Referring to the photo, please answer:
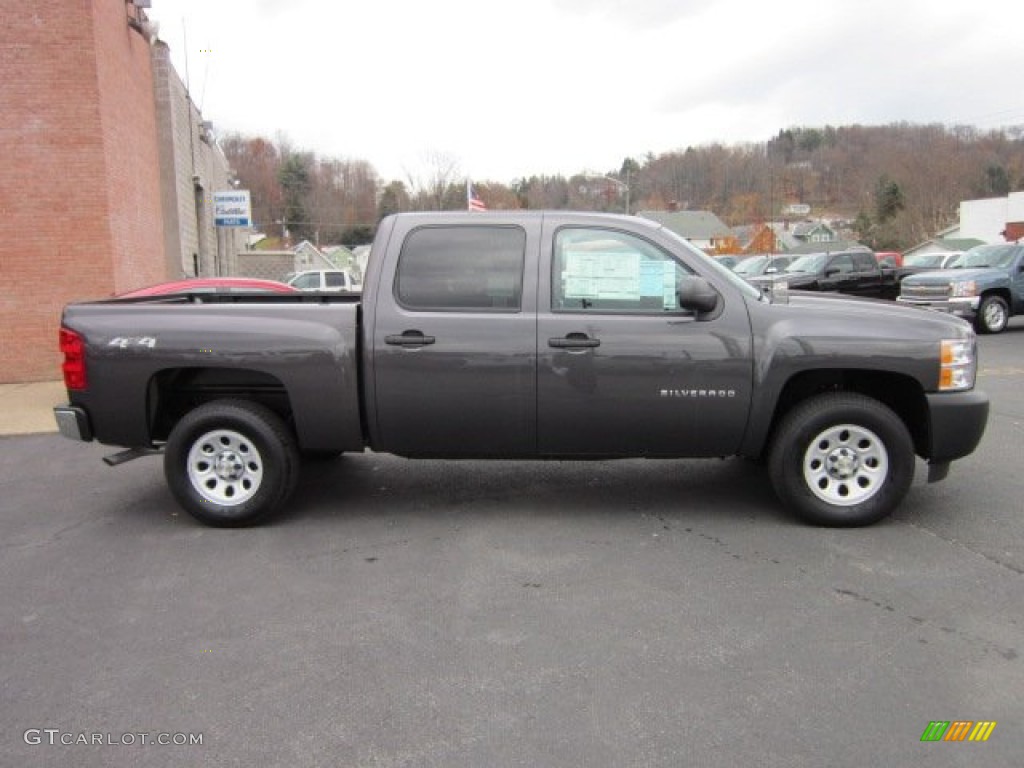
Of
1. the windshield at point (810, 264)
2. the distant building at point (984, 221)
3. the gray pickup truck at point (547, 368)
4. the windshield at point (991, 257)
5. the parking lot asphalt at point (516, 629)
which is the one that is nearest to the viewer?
the parking lot asphalt at point (516, 629)

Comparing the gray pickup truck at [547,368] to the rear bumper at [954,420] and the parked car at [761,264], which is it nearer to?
the rear bumper at [954,420]

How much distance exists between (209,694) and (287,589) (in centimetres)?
103

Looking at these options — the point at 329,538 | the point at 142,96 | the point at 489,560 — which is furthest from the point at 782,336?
the point at 142,96

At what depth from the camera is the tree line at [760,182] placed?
3078 inches

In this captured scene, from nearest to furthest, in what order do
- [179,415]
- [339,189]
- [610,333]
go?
[610,333]
[179,415]
[339,189]

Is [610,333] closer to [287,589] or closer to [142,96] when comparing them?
[287,589]

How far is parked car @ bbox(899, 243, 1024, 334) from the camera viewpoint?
1658 cm

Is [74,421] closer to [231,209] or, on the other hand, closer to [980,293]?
[980,293]

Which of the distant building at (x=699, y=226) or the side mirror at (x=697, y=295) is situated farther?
the distant building at (x=699, y=226)

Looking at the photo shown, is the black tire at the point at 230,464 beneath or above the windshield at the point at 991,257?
beneath

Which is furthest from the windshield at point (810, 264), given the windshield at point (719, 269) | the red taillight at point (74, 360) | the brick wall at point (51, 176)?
the red taillight at point (74, 360)

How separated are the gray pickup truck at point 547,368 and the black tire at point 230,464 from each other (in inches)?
0.5

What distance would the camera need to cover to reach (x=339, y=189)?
81938 mm

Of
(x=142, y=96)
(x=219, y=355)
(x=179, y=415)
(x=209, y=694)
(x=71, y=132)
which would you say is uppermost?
(x=142, y=96)
